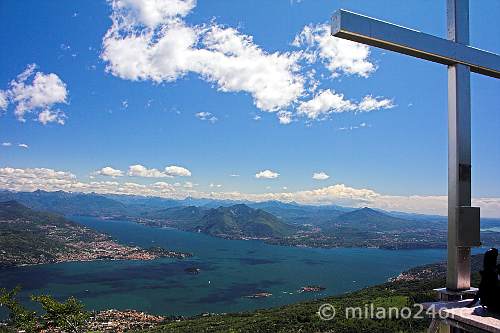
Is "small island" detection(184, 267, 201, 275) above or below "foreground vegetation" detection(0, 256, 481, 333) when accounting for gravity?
below

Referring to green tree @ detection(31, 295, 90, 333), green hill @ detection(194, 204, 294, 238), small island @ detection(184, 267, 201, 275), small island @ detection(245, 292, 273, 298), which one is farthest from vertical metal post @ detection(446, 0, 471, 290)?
green hill @ detection(194, 204, 294, 238)

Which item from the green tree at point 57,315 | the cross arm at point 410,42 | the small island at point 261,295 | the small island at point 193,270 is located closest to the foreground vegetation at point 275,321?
the green tree at point 57,315

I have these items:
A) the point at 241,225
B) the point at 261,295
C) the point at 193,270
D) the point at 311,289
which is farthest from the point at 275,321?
the point at 241,225

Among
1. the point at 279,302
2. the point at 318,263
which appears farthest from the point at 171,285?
the point at 318,263

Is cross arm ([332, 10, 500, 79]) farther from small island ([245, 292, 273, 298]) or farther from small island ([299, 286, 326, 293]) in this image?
small island ([299, 286, 326, 293])

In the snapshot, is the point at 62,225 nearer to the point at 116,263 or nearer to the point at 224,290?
the point at 116,263

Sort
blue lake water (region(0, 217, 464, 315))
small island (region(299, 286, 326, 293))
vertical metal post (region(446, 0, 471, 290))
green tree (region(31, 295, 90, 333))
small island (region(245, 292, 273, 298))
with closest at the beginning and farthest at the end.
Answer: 1. vertical metal post (region(446, 0, 471, 290))
2. green tree (region(31, 295, 90, 333))
3. blue lake water (region(0, 217, 464, 315))
4. small island (region(245, 292, 273, 298))
5. small island (region(299, 286, 326, 293))

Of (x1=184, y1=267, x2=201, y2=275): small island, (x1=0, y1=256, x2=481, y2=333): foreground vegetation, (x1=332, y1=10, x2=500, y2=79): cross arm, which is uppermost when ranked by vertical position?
(x1=332, y1=10, x2=500, y2=79): cross arm

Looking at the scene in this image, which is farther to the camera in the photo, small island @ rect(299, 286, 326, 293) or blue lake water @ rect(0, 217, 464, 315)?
small island @ rect(299, 286, 326, 293)

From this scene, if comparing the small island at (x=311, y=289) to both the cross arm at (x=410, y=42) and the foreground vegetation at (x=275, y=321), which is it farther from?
the cross arm at (x=410, y=42)
